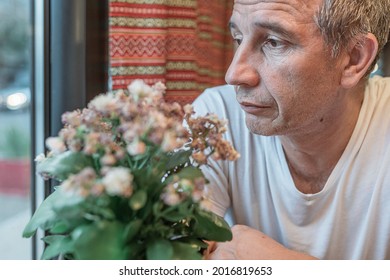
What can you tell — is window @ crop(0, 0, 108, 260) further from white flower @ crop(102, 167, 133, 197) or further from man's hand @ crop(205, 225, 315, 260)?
white flower @ crop(102, 167, 133, 197)

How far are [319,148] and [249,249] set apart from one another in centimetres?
36

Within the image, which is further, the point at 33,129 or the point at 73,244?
the point at 33,129

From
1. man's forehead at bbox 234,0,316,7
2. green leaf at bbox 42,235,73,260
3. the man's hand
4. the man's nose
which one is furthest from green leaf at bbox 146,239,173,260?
man's forehead at bbox 234,0,316,7

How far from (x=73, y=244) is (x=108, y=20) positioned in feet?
3.27

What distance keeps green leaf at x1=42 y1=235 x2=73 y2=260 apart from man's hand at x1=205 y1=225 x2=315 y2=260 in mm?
288

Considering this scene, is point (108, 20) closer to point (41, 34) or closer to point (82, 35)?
point (82, 35)

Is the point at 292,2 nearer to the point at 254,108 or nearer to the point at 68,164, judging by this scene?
the point at 254,108

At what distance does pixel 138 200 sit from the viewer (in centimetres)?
61

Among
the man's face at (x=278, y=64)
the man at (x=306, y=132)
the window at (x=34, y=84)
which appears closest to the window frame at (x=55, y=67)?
the window at (x=34, y=84)

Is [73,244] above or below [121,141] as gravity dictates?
below

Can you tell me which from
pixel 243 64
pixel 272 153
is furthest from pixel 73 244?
pixel 272 153

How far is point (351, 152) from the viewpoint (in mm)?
1212

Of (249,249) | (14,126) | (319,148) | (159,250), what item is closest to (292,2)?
(319,148)
